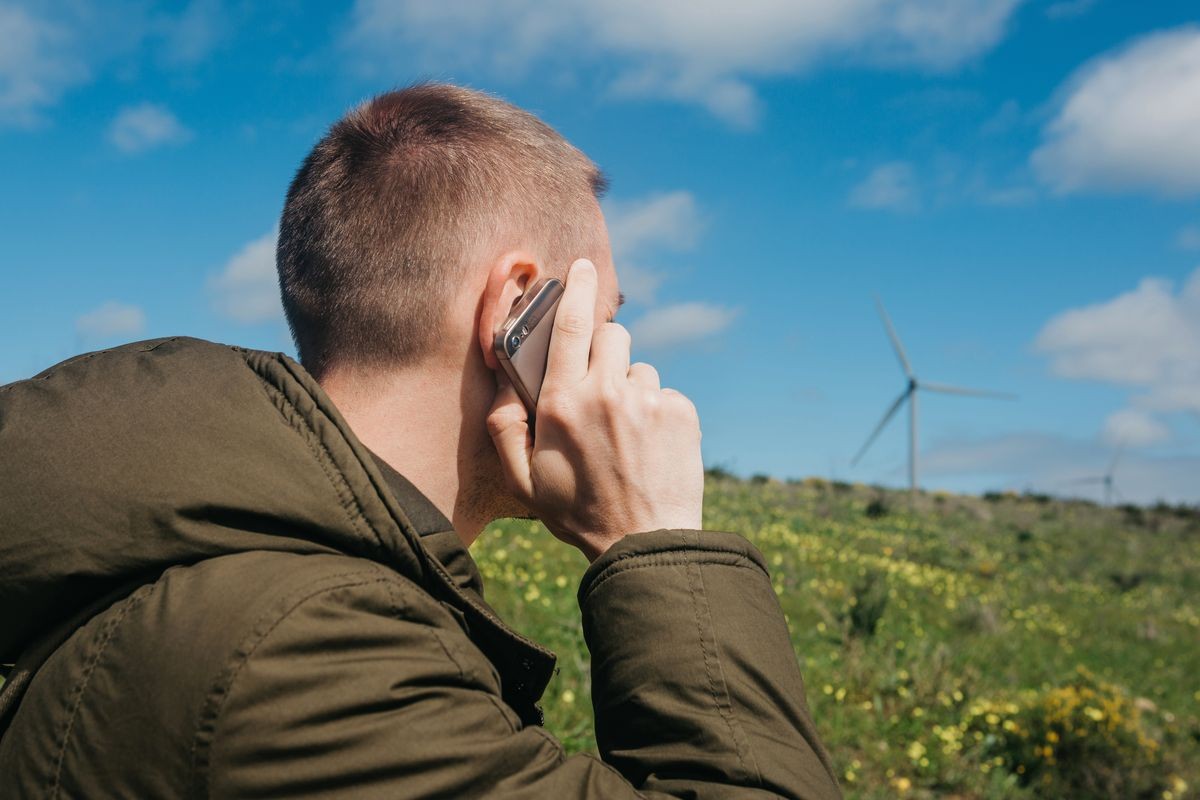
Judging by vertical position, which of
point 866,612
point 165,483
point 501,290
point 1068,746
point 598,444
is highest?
point 501,290

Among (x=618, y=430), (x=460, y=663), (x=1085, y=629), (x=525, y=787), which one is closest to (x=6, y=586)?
(x=460, y=663)

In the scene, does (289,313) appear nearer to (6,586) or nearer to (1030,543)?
(6,586)

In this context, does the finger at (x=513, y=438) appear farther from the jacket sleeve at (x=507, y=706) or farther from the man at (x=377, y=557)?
the jacket sleeve at (x=507, y=706)

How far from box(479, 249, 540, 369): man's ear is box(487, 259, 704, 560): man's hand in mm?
91

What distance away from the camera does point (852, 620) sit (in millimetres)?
8750

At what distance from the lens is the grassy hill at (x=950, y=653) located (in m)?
6.45

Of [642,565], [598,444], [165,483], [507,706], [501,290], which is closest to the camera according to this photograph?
[165,483]

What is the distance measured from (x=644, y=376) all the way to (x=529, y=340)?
26 cm

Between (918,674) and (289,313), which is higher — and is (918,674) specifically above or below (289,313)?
below

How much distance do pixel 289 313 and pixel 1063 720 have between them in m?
6.84

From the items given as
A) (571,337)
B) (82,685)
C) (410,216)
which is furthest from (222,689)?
(410,216)

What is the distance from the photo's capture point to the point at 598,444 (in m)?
1.97

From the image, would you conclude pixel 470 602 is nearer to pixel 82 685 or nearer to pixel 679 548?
pixel 679 548

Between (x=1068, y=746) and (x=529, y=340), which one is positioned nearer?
(x=529, y=340)
